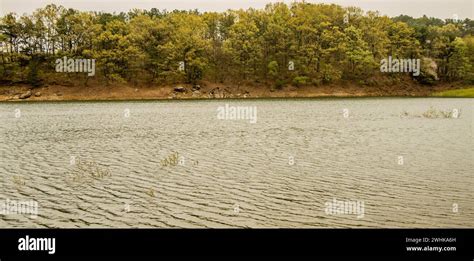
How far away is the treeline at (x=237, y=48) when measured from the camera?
105m

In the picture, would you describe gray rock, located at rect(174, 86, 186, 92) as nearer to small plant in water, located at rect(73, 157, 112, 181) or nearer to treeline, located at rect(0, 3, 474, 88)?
treeline, located at rect(0, 3, 474, 88)

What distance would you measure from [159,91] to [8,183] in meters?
83.0

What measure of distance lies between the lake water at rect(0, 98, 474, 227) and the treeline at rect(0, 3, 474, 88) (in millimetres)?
68722

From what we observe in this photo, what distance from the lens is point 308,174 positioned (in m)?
21.9

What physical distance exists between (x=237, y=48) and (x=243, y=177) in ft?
304

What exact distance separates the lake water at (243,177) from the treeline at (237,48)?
2706 inches

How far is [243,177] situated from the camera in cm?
2161

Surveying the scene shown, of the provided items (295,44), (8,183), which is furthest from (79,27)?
(8,183)

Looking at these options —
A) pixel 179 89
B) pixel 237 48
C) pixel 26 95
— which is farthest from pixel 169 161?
pixel 237 48

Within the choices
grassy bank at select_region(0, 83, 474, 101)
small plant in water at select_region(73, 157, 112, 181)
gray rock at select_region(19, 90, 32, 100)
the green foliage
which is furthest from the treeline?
small plant in water at select_region(73, 157, 112, 181)

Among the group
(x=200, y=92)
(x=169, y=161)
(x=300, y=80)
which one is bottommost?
(x=169, y=161)

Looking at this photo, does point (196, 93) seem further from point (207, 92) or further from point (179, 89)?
point (179, 89)

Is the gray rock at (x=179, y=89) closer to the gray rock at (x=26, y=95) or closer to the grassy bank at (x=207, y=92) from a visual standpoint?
the grassy bank at (x=207, y=92)

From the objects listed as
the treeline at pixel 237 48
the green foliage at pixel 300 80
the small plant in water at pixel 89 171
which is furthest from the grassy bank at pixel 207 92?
the small plant in water at pixel 89 171
